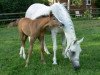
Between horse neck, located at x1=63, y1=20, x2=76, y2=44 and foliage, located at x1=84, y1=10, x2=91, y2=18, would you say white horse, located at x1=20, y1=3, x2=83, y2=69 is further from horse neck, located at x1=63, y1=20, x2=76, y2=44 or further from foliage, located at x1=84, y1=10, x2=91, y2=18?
foliage, located at x1=84, y1=10, x2=91, y2=18

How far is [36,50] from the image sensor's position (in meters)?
13.7

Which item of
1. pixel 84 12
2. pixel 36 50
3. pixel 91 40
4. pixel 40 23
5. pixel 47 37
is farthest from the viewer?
pixel 84 12

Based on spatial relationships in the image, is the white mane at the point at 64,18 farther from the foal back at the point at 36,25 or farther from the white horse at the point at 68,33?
the foal back at the point at 36,25

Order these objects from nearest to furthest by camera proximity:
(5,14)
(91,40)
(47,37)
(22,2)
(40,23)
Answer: (40,23)
(91,40)
(47,37)
(5,14)
(22,2)

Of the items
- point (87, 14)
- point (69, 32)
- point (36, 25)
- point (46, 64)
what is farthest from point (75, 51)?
point (87, 14)

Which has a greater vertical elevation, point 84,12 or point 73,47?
point 73,47

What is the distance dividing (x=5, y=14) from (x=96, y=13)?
12422 millimetres

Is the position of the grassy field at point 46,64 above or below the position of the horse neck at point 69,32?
below

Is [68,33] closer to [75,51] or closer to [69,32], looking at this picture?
[69,32]

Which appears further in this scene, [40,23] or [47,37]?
[47,37]

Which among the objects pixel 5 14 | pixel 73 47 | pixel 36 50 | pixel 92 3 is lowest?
pixel 92 3

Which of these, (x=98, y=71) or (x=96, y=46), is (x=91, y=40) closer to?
(x=96, y=46)

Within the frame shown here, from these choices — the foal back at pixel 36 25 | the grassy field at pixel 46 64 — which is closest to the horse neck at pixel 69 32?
the foal back at pixel 36 25

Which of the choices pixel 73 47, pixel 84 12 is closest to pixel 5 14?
pixel 84 12
